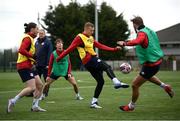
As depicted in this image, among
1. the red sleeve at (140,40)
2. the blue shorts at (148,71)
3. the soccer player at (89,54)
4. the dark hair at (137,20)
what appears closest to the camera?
the red sleeve at (140,40)

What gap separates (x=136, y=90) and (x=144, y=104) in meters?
1.60

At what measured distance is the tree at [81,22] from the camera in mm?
69113

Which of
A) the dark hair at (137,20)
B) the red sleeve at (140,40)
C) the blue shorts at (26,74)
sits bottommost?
the blue shorts at (26,74)

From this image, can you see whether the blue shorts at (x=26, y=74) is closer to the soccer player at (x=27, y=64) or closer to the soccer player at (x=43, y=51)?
the soccer player at (x=27, y=64)

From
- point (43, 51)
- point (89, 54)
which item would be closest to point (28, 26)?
point (89, 54)

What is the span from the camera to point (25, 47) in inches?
449

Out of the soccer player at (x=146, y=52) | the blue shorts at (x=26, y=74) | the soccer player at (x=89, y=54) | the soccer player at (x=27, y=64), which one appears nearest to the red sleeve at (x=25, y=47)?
the soccer player at (x=27, y=64)

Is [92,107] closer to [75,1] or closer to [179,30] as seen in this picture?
[75,1]

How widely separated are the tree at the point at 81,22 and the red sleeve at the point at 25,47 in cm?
5664

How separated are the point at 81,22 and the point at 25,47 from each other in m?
58.5

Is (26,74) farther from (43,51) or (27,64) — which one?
(43,51)

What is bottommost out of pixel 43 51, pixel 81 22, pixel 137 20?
pixel 43 51

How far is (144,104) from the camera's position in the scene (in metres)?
13.1

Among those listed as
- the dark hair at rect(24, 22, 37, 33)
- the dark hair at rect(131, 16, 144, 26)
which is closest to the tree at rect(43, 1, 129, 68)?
the dark hair at rect(24, 22, 37, 33)
